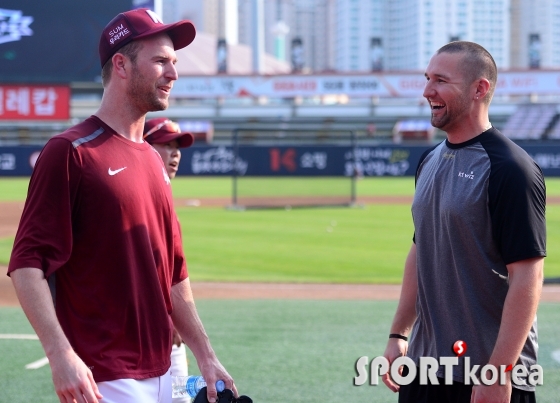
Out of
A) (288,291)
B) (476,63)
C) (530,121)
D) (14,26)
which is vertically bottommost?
(288,291)

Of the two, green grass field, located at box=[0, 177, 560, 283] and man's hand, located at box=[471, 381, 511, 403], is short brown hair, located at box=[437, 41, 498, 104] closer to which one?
Answer: man's hand, located at box=[471, 381, 511, 403]

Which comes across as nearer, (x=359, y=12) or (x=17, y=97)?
(x=17, y=97)

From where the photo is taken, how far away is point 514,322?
3.08 m

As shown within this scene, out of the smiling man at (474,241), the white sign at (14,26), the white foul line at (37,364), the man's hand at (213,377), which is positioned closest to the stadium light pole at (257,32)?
the white sign at (14,26)

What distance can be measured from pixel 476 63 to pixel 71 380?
1993 millimetres

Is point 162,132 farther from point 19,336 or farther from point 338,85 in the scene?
point 338,85

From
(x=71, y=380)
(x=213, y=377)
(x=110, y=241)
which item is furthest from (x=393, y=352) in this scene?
(x=71, y=380)

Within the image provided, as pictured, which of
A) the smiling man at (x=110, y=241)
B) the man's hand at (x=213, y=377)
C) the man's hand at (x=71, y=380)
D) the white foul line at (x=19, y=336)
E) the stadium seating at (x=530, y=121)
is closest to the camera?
the man's hand at (x=71, y=380)

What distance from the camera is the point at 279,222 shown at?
774 inches

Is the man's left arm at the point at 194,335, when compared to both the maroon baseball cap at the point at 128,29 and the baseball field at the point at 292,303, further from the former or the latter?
the baseball field at the point at 292,303

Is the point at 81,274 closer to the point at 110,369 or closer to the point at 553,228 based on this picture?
the point at 110,369

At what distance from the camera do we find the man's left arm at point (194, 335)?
326cm

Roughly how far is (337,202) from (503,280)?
73.2ft

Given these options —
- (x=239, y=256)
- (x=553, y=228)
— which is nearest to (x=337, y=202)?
(x=553, y=228)
